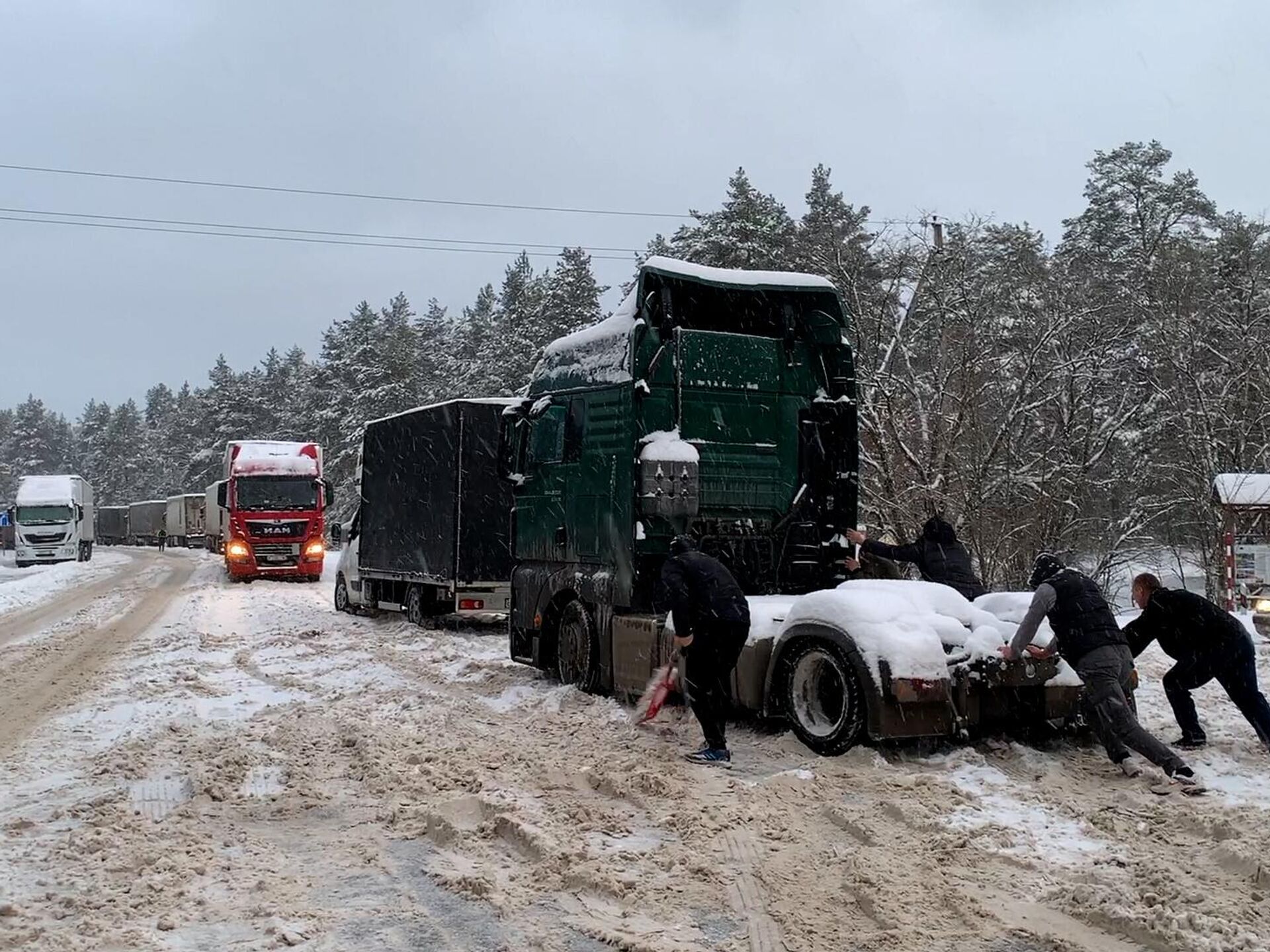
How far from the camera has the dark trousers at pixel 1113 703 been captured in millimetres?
6723

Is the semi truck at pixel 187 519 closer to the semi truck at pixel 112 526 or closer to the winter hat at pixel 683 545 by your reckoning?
the semi truck at pixel 112 526

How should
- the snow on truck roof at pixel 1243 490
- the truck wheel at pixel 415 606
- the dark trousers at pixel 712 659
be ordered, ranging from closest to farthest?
the dark trousers at pixel 712 659
the snow on truck roof at pixel 1243 490
the truck wheel at pixel 415 606

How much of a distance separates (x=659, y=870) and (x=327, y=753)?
342 cm

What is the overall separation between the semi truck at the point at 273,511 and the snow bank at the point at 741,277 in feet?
72.3

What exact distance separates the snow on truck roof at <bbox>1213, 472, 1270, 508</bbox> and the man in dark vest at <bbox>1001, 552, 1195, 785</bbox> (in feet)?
37.4

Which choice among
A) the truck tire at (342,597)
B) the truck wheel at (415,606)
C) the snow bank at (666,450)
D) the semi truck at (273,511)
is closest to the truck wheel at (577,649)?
the snow bank at (666,450)

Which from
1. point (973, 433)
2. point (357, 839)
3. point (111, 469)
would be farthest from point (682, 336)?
point (111, 469)

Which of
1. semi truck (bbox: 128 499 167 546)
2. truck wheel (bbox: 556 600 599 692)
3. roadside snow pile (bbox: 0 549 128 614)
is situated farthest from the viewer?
semi truck (bbox: 128 499 167 546)

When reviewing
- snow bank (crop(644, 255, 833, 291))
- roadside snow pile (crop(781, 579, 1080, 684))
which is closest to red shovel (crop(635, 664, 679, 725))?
roadside snow pile (crop(781, 579, 1080, 684))

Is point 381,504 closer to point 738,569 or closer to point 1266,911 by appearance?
point 738,569

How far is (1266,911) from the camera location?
438cm

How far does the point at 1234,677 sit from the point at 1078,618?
1262 mm

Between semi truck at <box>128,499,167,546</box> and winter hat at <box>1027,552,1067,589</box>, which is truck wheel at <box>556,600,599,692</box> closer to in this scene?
winter hat at <box>1027,552,1067,589</box>

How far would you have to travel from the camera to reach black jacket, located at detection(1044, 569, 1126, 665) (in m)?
7.09
